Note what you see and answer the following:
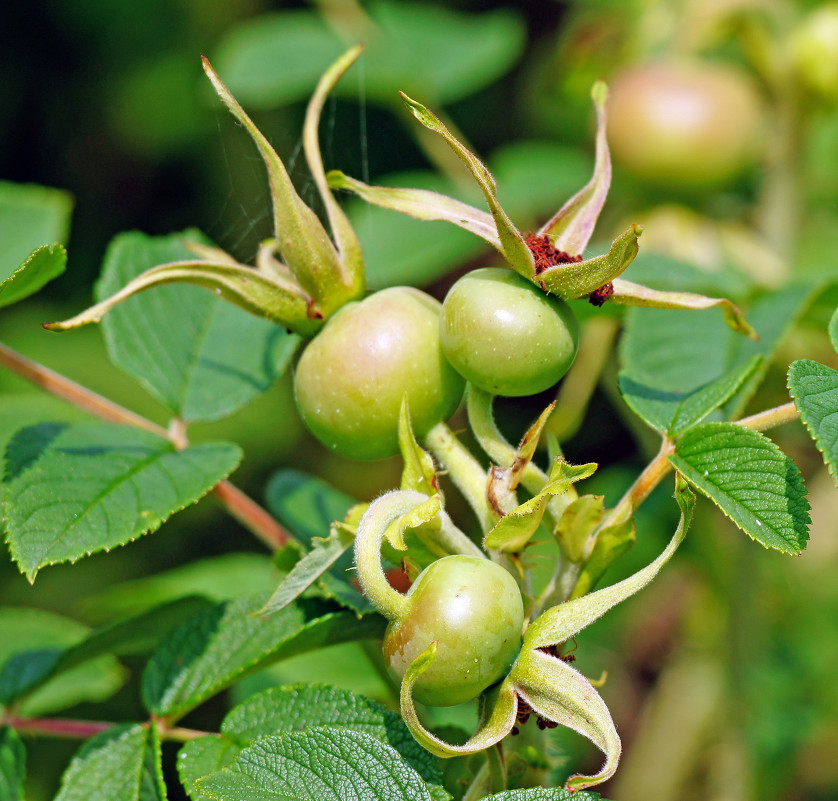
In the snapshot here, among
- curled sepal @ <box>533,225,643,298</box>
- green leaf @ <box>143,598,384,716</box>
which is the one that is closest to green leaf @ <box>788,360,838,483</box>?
curled sepal @ <box>533,225,643,298</box>

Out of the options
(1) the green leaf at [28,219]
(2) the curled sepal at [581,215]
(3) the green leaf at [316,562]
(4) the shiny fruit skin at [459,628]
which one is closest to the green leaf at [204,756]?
(3) the green leaf at [316,562]

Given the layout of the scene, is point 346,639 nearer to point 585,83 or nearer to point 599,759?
point 599,759

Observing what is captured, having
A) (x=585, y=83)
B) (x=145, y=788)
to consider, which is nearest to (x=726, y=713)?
(x=145, y=788)

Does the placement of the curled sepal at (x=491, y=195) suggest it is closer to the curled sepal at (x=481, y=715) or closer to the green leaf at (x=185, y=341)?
the curled sepal at (x=481, y=715)

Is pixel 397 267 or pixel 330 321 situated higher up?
pixel 330 321

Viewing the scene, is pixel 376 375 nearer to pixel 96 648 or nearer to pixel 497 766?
pixel 497 766

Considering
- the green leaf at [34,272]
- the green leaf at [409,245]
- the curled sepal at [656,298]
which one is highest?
the green leaf at [34,272]

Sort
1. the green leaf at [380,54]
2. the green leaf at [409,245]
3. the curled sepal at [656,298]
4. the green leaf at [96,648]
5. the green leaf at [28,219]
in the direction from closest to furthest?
1. the curled sepal at [656,298]
2. the green leaf at [96,648]
3. the green leaf at [28,219]
4. the green leaf at [409,245]
5. the green leaf at [380,54]
